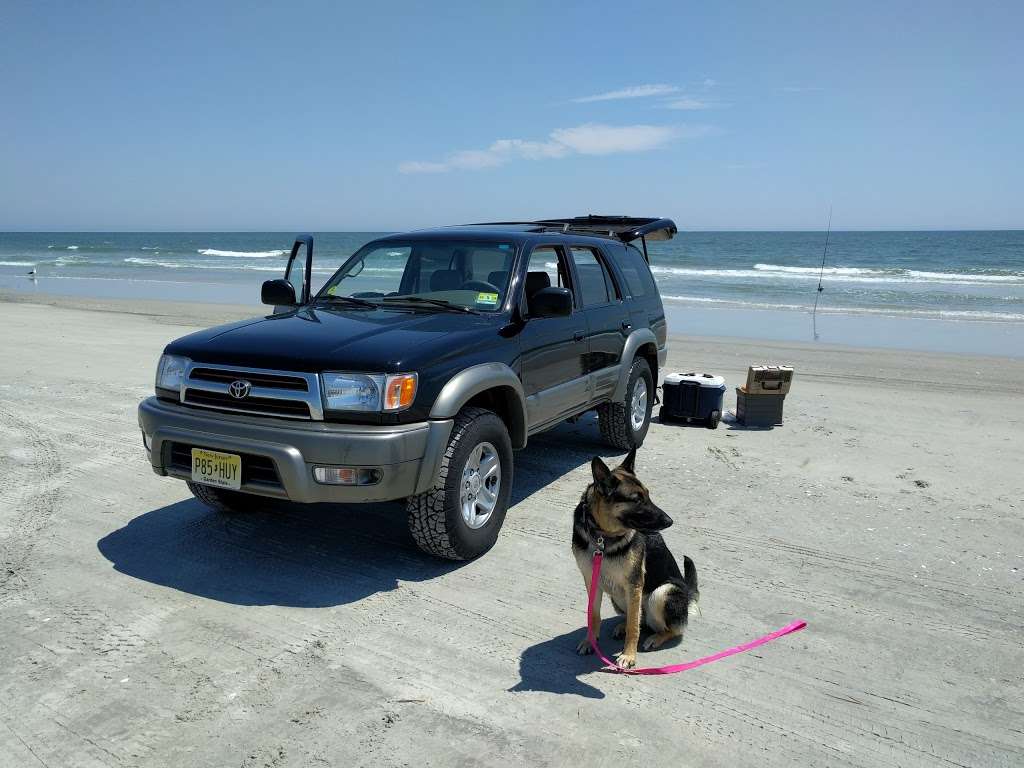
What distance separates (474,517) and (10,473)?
12.9ft

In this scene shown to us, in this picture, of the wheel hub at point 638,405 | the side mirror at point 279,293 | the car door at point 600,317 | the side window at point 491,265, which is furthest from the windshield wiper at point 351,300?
the wheel hub at point 638,405

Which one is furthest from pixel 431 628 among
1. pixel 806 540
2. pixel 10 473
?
pixel 10 473

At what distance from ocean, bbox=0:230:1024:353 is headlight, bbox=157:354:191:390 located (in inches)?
591

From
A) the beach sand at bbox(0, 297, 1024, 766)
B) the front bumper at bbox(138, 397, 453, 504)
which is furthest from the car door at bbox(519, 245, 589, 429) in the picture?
the front bumper at bbox(138, 397, 453, 504)

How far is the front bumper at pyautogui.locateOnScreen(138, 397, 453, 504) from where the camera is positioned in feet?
13.1

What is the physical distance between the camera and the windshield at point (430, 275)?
5.35 m

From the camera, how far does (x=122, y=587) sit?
13.9 feet

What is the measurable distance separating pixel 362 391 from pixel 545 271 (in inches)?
91.7

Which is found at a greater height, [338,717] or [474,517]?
[474,517]

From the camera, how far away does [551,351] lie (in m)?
5.56

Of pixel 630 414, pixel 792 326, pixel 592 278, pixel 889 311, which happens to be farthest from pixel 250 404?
pixel 889 311

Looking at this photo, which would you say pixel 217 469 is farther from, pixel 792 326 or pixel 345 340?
pixel 792 326

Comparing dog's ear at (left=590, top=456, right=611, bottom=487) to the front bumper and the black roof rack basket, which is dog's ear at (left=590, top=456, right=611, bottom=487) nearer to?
the front bumper

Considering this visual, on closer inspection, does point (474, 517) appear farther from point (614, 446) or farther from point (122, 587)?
point (614, 446)
